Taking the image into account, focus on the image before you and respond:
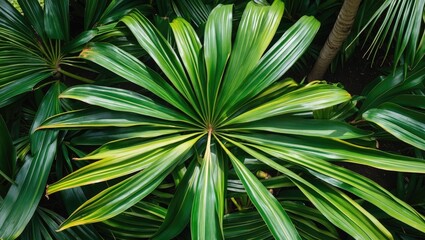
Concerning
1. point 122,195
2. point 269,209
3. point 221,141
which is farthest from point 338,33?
point 122,195

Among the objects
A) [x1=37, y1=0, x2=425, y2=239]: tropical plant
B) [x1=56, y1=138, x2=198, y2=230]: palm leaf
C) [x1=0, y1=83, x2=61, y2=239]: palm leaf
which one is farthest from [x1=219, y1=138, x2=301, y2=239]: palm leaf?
[x1=0, y1=83, x2=61, y2=239]: palm leaf

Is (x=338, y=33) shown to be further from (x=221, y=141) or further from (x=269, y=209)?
(x=269, y=209)

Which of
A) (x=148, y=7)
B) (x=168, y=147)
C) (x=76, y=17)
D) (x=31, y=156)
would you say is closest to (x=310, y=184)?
(x=168, y=147)

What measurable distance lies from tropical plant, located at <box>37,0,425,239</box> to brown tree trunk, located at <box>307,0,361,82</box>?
0.57 feet

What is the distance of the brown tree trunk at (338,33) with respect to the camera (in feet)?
3.39

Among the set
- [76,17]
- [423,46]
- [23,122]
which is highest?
[76,17]

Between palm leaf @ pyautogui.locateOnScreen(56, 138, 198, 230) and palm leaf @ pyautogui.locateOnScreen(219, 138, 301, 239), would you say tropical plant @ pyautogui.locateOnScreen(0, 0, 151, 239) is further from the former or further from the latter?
palm leaf @ pyautogui.locateOnScreen(219, 138, 301, 239)

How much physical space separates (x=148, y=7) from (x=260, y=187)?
2.75ft

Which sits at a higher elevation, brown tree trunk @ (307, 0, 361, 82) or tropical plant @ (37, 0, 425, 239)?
brown tree trunk @ (307, 0, 361, 82)

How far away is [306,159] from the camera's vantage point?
0.80 metres

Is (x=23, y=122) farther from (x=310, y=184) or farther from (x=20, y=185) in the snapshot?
(x=310, y=184)

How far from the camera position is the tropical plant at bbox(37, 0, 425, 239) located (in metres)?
0.76

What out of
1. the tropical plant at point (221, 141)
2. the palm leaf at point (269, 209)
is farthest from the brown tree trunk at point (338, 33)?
the palm leaf at point (269, 209)

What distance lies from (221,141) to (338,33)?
1.77ft
